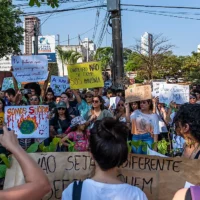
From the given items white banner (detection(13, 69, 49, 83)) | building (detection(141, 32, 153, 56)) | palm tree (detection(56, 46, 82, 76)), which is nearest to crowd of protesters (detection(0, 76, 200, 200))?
white banner (detection(13, 69, 49, 83))

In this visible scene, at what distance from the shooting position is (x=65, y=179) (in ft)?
9.52

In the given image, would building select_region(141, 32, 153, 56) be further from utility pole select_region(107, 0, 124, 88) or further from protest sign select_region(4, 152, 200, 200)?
protest sign select_region(4, 152, 200, 200)

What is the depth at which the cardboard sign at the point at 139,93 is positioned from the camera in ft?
19.9

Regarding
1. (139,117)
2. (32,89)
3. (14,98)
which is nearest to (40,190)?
(139,117)

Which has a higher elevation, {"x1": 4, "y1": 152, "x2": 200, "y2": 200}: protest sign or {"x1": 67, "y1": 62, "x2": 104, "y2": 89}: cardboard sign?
{"x1": 67, "y1": 62, "x2": 104, "y2": 89}: cardboard sign

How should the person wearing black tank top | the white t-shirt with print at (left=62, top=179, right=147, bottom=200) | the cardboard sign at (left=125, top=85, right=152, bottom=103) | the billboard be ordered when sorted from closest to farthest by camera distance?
1. the white t-shirt with print at (left=62, top=179, right=147, bottom=200)
2. the person wearing black tank top
3. the cardboard sign at (left=125, top=85, right=152, bottom=103)
4. the billboard

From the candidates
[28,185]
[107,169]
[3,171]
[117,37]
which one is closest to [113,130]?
[107,169]

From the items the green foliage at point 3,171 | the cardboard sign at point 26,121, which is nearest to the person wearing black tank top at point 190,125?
the green foliage at point 3,171

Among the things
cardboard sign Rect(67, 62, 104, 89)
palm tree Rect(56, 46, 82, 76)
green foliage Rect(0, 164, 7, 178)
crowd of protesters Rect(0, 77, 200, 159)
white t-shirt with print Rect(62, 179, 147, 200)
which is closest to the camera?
white t-shirt with print Rect(62, 179, 147, 200)

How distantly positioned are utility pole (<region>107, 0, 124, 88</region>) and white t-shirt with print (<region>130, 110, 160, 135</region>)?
38.3 ft

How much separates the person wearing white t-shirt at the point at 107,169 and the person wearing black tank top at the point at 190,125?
68cm

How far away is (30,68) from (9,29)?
11858mm

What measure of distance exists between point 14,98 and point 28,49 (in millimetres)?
63362

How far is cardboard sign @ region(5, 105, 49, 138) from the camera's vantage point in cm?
500
